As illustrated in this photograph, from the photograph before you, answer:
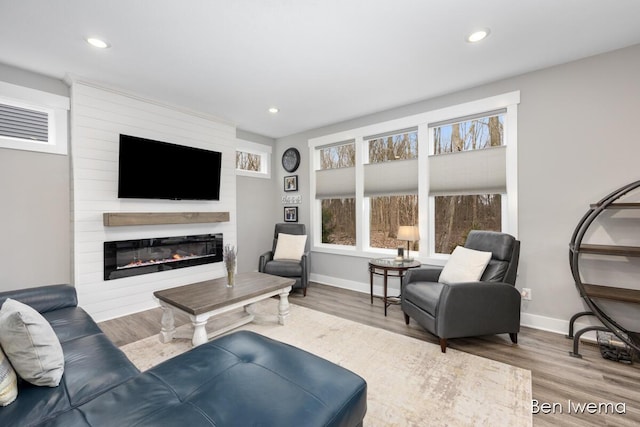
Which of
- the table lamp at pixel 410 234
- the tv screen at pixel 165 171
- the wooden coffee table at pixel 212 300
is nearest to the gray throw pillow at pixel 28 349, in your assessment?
the wooden coffee table at pixel 212 300

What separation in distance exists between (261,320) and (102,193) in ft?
7.69

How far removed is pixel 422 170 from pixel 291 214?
2.45m

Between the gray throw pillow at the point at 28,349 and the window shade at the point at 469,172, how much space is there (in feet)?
11.9

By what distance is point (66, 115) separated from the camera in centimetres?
303

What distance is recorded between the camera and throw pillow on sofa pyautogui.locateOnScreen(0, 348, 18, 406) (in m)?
1.11

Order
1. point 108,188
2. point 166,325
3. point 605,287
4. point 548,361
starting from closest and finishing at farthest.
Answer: point 548,361
point 605,287
point 166,325
point 108,188

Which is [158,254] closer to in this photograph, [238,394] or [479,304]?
[238,394]

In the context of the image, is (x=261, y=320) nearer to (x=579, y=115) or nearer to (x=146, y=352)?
(x=146, y=352)

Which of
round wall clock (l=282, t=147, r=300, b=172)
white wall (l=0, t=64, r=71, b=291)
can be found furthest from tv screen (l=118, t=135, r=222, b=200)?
round wall clock (l=282, t=147, r=300, b=172)

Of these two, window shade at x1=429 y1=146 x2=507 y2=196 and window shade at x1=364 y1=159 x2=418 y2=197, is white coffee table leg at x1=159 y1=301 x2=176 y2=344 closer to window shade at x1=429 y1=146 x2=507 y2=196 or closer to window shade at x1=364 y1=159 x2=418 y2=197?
window shade at x1=364 y1=159 x2=418 y2=197

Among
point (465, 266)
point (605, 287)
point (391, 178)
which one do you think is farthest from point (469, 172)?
point (605, 287)

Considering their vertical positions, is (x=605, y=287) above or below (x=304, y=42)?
below

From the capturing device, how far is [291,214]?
5102 mm

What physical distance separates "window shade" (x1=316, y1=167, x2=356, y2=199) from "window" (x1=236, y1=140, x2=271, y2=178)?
1130 mm
